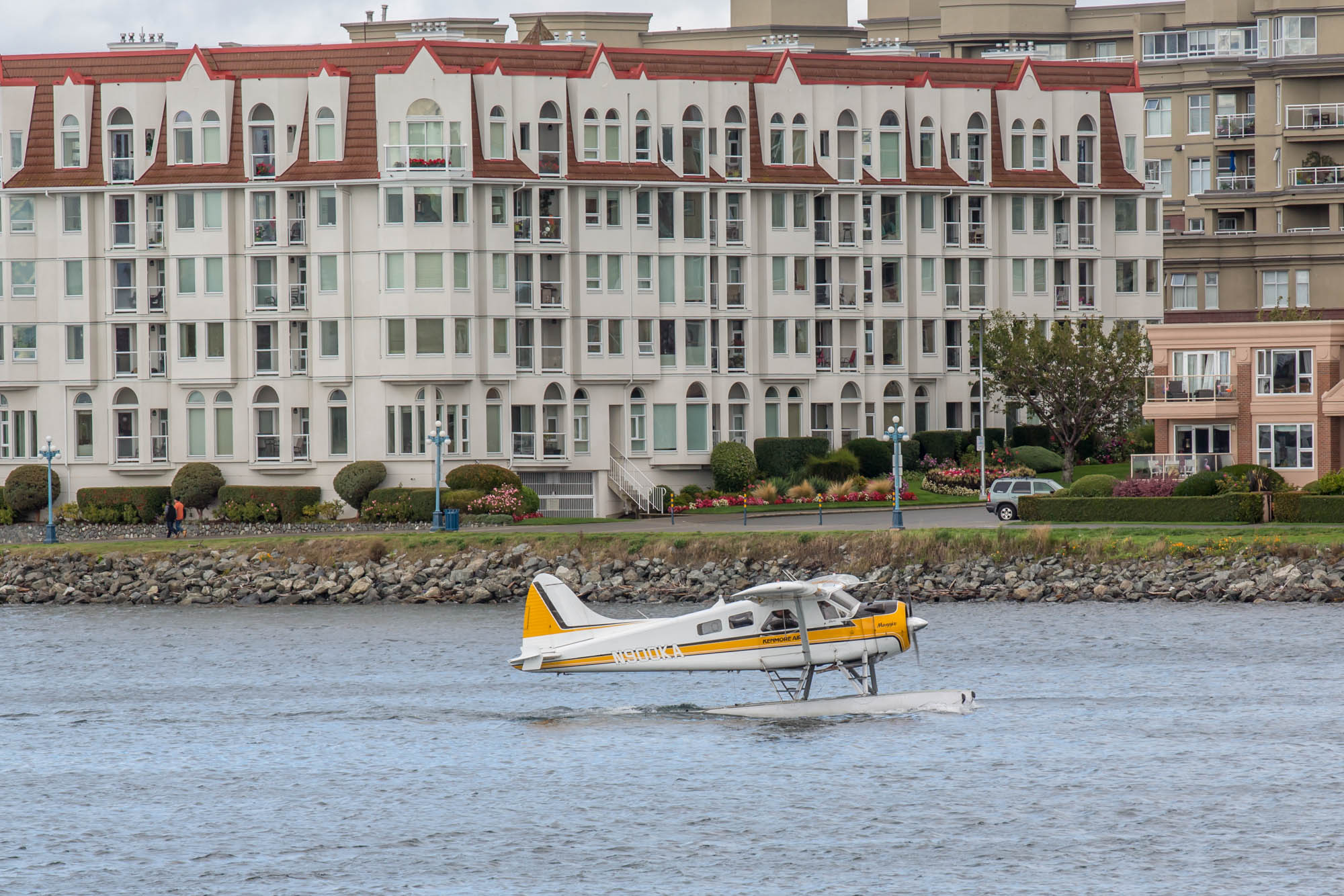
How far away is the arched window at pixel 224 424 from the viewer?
82062mm

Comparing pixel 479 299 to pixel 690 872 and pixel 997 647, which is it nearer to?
pixel 997 647

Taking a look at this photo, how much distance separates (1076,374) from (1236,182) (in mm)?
43264

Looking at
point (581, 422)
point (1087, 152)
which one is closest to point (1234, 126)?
point (1087, 152)

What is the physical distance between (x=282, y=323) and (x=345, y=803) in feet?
159

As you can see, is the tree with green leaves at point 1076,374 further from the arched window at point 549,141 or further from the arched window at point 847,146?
the arched window at point 549,141

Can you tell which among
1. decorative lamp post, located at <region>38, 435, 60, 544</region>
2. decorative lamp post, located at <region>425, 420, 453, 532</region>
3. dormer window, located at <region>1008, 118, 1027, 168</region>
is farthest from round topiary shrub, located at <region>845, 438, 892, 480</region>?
decorative lamp post, located at <region>38, 435, 60, 544</region>

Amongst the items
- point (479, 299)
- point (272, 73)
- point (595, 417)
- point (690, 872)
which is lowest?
point (690, 872)

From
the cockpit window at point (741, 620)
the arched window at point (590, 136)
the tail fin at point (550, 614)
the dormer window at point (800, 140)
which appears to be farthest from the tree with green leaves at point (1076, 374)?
the tail fin at point (550, 614)

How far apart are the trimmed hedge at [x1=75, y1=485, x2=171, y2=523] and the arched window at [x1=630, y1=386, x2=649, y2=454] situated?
19.5m

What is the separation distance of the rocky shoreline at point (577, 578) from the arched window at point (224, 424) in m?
13.5

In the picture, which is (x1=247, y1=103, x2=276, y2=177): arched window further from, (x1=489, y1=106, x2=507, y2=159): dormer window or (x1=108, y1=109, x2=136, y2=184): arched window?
(x1=489, y1=106, x2=507, y2=159): dormer window

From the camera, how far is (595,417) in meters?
83.0

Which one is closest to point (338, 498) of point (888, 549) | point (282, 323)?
point (282, 323)

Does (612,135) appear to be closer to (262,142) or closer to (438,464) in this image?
(262,142)
